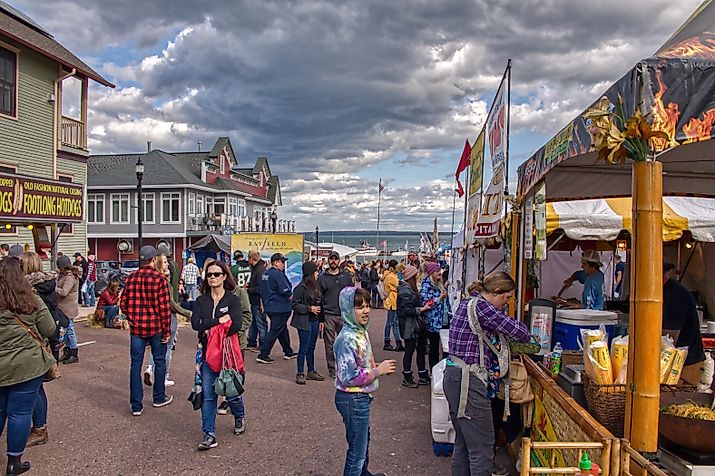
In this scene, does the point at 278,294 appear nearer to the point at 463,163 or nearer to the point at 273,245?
the point at 463,163

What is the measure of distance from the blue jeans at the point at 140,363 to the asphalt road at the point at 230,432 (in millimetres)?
237

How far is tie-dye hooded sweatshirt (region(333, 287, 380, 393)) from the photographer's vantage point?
425 centimetres

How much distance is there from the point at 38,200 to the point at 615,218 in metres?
10.9

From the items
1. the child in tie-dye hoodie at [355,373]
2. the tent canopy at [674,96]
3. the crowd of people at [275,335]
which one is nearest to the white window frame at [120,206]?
the crowd of people at [275,335]

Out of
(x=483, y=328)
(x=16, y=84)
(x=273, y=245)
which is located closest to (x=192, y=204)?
(x=273, y=245)

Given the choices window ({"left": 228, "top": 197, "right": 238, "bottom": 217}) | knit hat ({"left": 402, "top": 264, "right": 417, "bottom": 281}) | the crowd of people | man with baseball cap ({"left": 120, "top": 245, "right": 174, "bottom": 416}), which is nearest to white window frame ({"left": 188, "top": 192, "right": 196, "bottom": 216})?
window ({"left": 228, "top": 197, "right": 238, "bottom": 217})

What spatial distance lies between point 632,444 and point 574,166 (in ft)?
11.7

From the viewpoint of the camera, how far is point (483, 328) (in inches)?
161

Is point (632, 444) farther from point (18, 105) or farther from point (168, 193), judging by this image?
point (168, 193)

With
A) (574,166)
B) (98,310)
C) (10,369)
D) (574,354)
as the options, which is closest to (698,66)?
(574,354)

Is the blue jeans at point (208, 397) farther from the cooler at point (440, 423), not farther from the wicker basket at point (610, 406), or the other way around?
the wicker basket at point (610, 406)

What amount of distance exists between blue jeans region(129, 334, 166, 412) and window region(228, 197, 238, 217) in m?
38.7

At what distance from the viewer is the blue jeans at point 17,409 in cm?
491

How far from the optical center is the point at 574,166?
6035mm
